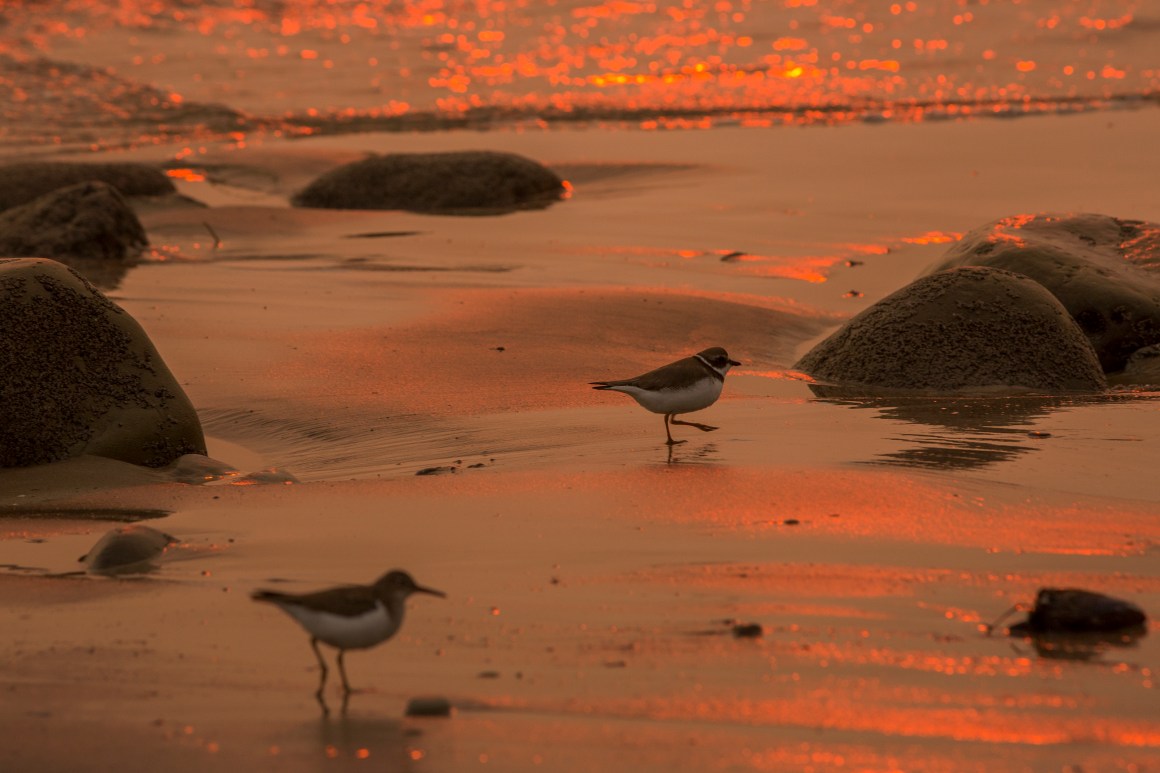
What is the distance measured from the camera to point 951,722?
396 cm

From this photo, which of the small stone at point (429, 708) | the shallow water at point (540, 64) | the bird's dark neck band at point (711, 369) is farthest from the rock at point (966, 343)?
the shallow water at point (540, 64)

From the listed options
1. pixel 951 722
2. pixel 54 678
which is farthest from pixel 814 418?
pixel 54 678

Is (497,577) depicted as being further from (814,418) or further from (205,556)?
(814,418)

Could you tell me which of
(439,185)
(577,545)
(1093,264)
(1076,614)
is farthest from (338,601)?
(439,185)

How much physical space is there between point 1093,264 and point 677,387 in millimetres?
4354

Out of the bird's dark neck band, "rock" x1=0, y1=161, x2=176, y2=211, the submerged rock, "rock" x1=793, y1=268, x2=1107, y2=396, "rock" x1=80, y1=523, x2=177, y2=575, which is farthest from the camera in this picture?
"rock" x1=0, y1=161, x2=176, y2=211

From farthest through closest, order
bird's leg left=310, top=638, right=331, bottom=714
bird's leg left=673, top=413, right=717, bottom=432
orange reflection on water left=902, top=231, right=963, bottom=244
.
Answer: orange reflection on water left=902, top=231, right=963, bottom=244, bird's leg left=673, top=413, right=717, bottom=432, bird's leg left=310, top=638, right=331, bottom=714

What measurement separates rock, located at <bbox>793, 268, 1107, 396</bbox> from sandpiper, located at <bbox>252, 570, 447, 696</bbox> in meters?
5.10

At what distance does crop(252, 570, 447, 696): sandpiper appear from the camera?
4.06 metres

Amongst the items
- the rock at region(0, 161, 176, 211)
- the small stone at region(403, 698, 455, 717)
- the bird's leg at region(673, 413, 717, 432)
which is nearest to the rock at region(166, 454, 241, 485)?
the bird's leg at region(673, 413, 717, 432)

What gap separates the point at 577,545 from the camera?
555cm

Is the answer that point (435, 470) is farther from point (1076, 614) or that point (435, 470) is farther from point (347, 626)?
point (1076, 614)

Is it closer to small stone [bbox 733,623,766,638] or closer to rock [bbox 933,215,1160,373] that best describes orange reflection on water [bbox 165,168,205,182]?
rock [bbox 933,215,1160,373]

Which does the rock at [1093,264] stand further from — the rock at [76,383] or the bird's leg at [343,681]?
the bird's leg at [343,681]
